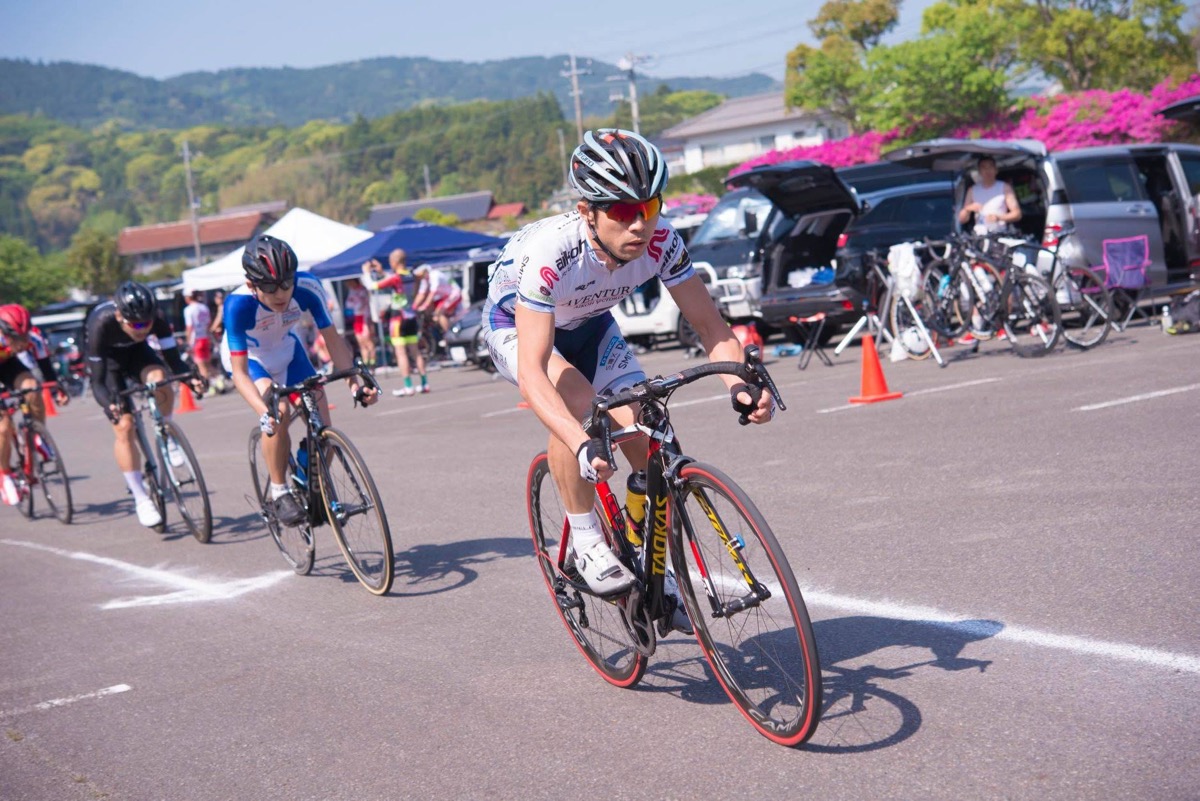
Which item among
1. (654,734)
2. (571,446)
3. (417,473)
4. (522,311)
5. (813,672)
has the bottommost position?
(417,473)

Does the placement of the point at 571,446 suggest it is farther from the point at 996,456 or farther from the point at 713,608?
the point at 996,456

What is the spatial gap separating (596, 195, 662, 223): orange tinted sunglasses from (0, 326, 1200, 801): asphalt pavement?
1779 mm

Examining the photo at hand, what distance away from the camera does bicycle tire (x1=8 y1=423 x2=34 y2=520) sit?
39.7 feet

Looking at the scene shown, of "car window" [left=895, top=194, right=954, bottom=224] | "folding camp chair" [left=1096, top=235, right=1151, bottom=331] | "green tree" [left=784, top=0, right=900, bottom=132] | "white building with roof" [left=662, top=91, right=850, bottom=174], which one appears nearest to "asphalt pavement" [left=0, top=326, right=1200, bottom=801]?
"folding camp chair" [left=1096, top=235, right=1151, bottom=331]

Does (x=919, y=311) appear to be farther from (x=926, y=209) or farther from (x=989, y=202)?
(x=926, y=209)

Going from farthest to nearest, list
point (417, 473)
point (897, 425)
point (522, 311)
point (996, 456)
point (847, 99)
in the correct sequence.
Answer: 1. point (847, 99)
2. point (417, 473)
3. point (897, 425)
4. point (996, 456)
5. point (522, 311)

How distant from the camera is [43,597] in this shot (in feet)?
27.0

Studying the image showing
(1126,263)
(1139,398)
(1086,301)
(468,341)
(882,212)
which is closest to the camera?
(1139,398)

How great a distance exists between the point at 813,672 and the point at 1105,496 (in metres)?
3.62

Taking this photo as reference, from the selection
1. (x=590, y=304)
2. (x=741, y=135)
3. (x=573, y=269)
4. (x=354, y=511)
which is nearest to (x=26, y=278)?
(x=741, y=135)

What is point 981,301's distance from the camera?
1330 centimetres

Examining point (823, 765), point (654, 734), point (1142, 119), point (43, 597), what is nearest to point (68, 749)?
point (654, 734)

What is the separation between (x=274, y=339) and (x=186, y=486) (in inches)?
103

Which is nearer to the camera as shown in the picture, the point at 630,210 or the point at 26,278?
the point at 630,210
